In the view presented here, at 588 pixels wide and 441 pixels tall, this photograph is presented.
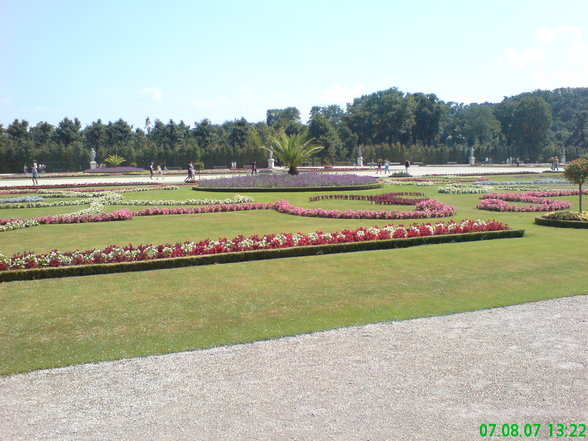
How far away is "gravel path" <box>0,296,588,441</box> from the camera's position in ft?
13.2

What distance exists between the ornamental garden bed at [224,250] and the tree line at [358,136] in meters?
56.7

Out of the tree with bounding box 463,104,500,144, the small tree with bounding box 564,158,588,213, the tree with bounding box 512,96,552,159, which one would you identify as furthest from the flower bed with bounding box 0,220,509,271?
the tree with bounding box 463,104,500,144

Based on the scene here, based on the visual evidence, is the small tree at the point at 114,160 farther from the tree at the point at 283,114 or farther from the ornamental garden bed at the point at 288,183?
the tree at the point at 283,114

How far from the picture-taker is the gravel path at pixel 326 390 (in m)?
4.02

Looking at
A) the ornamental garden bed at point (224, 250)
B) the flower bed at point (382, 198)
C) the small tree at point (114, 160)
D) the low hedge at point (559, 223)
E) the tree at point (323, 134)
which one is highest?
the tree at point (323, 134)

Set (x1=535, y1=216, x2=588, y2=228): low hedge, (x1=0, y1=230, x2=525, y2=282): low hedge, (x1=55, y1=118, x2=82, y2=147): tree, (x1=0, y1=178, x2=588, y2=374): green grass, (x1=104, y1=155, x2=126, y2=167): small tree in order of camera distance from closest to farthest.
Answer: (x1=0, y1=178, x2=588, y2=374): green grass → (x1=0, y1=230, x2=525, y2=282): low hedge → (x1=535, y1=216, x2=588, y2=228): low hedge → (x1=104, y1=155, x2=126, y2=167): small tree → (x1=55, y1=118, x2=82, y2=147): tree

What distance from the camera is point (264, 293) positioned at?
777cm

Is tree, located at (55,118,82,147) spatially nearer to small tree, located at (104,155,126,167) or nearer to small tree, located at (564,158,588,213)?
small tree, located at (104,155,126,167)

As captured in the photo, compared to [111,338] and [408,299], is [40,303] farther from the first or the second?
[408,299]

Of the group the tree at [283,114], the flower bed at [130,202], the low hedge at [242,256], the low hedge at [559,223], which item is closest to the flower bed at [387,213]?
the low hedge at [559,223]

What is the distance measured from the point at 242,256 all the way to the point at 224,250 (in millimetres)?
372

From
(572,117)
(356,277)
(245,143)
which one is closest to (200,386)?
(356,277)

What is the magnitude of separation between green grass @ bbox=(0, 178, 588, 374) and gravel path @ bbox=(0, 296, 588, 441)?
1.76 feet

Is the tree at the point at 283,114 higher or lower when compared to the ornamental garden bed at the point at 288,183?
higher
